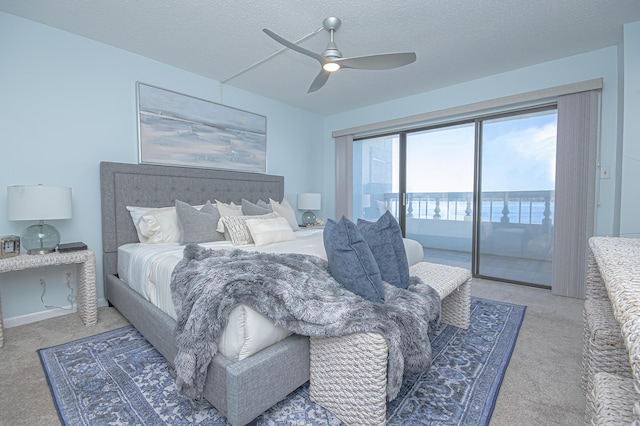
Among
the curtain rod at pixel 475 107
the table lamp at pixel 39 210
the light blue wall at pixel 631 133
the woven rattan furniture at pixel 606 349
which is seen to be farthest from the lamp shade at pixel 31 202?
the light blue wall at pixel 631 133

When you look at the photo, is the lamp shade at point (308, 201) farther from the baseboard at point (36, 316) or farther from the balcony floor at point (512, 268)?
the baseboard at point (36, 316)

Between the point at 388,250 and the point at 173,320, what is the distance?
1.39m

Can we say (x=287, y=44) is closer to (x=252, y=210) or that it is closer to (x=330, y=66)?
(x=330, y=66)

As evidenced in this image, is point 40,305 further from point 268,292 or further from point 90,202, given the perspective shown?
point 268,292

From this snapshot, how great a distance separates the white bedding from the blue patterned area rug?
14.7 inches

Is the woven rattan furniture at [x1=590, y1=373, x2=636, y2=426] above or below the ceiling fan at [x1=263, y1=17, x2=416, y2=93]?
below

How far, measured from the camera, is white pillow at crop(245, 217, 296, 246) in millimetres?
2596

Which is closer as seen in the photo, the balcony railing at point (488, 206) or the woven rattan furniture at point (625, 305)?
the woven rattan furniture at point (625, 305)

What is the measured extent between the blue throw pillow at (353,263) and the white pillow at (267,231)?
1.15 m

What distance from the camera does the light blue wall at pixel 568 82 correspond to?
9.40ft

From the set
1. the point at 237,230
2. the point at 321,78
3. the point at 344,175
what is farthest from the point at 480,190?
the point at 237,230

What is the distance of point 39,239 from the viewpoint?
2312mm

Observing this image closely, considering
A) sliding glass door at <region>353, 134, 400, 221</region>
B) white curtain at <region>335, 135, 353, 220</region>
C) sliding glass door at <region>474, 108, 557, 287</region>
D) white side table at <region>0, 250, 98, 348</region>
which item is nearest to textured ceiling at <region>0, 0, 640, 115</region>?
sliding glass door at <region>474, 108, 557, 287</region>

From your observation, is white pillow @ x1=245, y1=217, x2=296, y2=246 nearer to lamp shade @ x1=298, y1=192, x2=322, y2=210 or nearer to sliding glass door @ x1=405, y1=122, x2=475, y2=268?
lamp shade @ x1=298, y1=192, x2=322, y2=210
